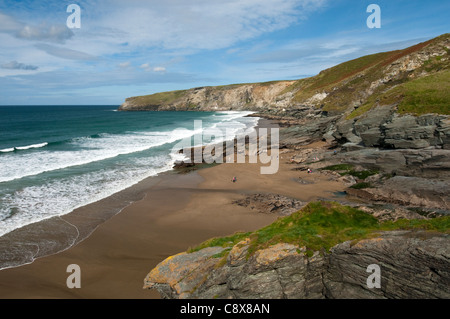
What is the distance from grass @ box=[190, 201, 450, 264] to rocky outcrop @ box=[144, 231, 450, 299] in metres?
0.27

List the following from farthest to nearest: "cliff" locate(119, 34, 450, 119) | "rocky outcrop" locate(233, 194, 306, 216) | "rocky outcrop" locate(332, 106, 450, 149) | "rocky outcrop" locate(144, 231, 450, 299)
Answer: "cliff" locate(119, 34, 450, 119) < "rocky outcrop" locate(332, 106, 450, 149) < "rocky outcrop" locate(233, 194, 306, 216) < "rocky outcrop" locate(144, 231, 450, 299)

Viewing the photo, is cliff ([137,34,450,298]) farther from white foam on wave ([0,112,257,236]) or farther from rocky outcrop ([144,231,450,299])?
white foam on wave ([0,112,257,236])

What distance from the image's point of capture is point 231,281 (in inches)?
295

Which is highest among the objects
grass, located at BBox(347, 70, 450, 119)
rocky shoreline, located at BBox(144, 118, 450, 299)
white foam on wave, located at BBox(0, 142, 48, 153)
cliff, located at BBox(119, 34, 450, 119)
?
cliff, located at BBox(119, 34, 450, 119)

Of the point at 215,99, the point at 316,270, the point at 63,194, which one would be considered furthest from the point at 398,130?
the point at 215,99

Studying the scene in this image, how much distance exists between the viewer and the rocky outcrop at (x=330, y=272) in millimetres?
5797

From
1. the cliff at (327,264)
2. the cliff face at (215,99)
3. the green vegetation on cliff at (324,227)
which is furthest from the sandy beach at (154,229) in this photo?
the cliff face at (215,99)

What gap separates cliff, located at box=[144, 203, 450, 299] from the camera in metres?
5.88

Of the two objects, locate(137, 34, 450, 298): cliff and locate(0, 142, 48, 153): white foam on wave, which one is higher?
locate(0, 142, 48, 153): white foam on wave

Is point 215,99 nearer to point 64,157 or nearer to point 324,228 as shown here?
point 64,157

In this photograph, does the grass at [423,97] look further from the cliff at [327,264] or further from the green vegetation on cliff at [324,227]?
the cliff at [327,264]

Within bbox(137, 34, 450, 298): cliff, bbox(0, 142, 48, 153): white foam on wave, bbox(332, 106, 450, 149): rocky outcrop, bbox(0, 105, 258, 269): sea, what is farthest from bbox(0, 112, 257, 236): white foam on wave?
bbox(332, 106, 450, 149): rocky outcrop

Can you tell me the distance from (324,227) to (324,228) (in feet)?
0.44

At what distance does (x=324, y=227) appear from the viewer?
8.69 metres
